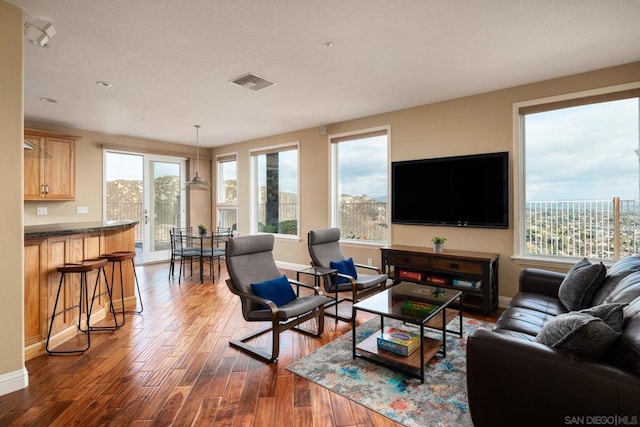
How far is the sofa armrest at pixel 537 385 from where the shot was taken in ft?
4.31

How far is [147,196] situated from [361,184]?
4.54 meters

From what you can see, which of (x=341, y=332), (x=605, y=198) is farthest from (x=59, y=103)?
(x=605, y=198)

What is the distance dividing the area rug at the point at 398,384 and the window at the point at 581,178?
188 cm

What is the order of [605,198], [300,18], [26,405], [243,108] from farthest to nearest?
[243,108], [605,198], [300,18], [26,405]

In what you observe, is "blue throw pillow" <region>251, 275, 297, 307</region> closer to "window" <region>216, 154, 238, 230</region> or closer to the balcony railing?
the balcony railing

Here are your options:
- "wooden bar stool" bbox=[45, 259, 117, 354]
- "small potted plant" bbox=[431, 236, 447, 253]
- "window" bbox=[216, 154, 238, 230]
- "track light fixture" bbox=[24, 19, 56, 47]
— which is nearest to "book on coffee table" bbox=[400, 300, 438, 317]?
"small potted plant" bbox=[431, 236, 447, 253]

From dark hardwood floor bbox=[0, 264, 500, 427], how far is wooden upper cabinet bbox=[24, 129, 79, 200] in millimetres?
3235

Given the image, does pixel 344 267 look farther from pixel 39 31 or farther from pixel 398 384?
pixel 39 31

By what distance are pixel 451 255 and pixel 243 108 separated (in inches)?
135

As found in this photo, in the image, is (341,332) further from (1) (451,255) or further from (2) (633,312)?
(2) (633,312)

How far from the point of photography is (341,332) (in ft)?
10.5

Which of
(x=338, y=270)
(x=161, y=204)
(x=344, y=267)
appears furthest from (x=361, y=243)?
(x=161, y=204)

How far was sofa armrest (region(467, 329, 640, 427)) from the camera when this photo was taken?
4.31ft

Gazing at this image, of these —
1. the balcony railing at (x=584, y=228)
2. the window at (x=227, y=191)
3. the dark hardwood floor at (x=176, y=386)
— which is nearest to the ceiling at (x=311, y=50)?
the balcony railing at (x=584, y=228)
